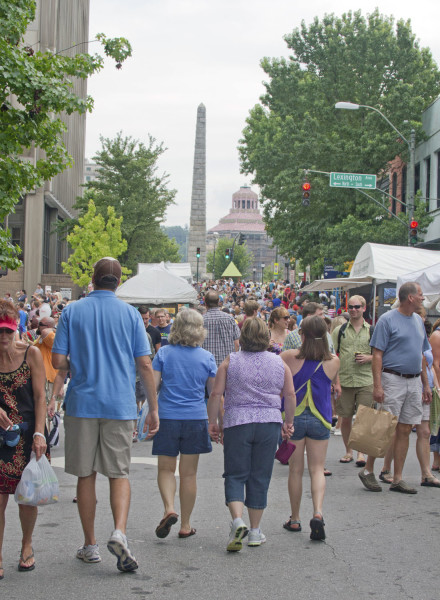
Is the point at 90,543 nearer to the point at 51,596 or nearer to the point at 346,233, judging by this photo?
the point at 51,596

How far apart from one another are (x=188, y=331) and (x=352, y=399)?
3.65m

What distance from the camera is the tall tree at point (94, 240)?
46.3 metres

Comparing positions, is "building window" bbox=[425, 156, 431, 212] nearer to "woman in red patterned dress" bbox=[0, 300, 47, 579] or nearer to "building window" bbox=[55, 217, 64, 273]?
"building window" bbox=[55, 217, 64, 273]

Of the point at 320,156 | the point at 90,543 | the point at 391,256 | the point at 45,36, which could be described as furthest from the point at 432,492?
the point at 45,36

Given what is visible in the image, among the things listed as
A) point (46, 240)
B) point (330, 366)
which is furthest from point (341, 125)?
point (330, 366)

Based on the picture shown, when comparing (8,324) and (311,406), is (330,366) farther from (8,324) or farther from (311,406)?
(8,324)

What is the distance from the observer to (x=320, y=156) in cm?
3522

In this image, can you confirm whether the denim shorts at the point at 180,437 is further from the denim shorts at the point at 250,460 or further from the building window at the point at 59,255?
the building window at the point at 59,255

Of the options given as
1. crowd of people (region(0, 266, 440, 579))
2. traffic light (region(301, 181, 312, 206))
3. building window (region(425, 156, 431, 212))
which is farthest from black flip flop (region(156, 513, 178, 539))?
building window (region(425, 156, 431, 212))

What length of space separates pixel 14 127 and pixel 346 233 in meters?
22.0

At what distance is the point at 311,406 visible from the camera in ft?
20.8

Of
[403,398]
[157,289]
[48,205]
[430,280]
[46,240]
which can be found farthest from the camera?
[46,240]

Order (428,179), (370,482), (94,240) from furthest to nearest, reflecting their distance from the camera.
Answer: (94,240) → (428,179) → (370,482)

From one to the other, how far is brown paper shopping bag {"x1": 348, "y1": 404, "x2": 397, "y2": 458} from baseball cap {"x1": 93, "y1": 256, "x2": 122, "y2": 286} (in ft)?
10.3
